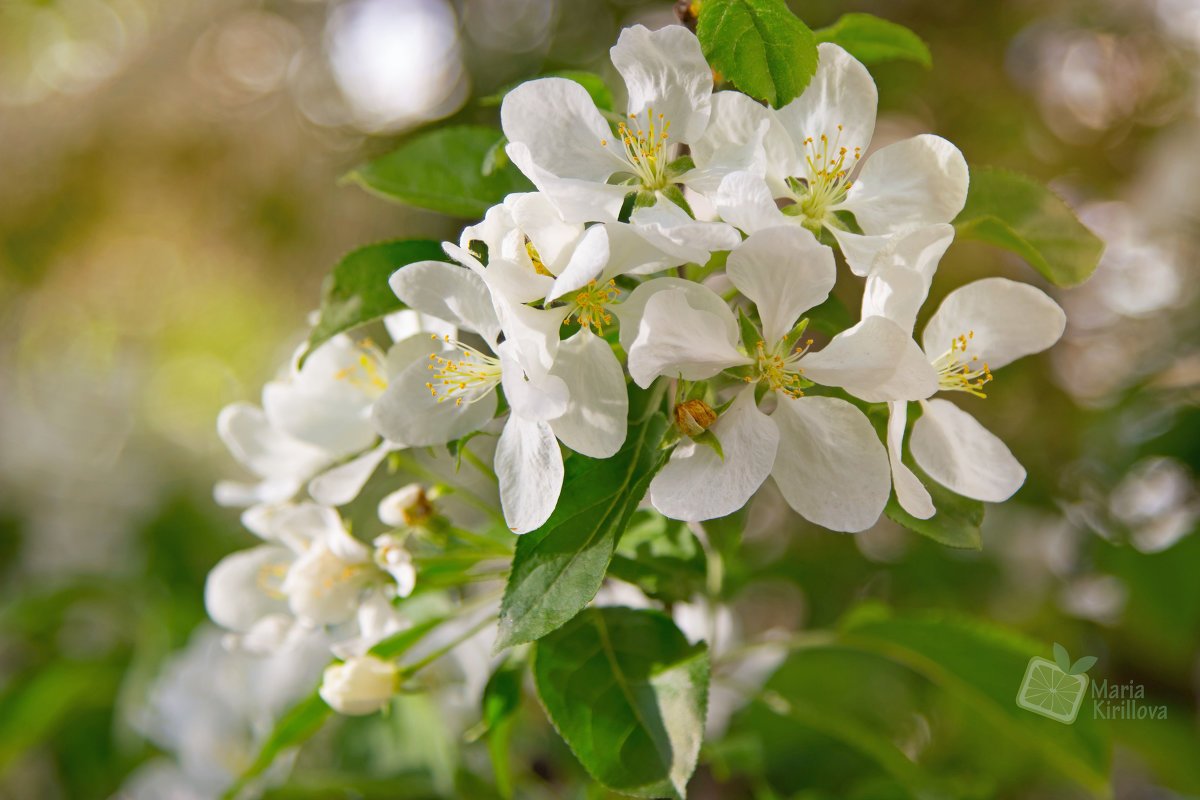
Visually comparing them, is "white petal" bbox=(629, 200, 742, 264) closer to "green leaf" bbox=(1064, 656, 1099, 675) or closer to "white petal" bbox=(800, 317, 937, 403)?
"white petal" bbox=(800, 317, 937, 403)

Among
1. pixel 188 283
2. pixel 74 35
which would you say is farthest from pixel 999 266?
pixel 74 35

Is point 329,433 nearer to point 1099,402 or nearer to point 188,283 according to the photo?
point 1099,402

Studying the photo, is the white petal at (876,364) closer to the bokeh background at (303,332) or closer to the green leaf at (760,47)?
the green leaf at (760,47)

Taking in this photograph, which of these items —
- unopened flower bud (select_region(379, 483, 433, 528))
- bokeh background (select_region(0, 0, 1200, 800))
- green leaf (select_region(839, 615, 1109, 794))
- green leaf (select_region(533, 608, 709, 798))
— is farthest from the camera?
bokeh background (select_region(0, 0, 1200, 800))

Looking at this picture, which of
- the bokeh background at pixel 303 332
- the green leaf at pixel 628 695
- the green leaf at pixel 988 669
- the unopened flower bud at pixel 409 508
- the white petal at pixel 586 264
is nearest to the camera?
the white petal at pixel 586 264

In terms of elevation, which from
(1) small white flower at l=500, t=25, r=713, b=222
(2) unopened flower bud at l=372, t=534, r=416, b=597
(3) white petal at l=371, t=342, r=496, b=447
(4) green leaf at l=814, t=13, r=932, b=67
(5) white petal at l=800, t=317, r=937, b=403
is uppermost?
(1) small white flower at l=500, t=25, r=713, b=222

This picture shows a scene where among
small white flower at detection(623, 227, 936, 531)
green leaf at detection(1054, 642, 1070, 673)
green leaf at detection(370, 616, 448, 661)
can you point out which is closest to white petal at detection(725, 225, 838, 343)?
small white flower at detection(623, 227, 936, 531)

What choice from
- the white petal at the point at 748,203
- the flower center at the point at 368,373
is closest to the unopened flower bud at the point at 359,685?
the flower center at the point at 368,373
